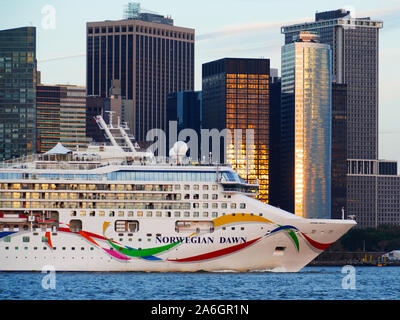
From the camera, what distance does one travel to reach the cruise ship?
66312mm

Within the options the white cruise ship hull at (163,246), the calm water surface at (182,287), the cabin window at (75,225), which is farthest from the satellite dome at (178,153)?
the calm water surface at (182,287)

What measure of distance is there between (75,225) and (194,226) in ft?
30.3

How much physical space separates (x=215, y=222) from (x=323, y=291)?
479 inches

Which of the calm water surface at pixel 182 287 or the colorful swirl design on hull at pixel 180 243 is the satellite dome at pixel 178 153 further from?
the calm water surface at pixel 182 287

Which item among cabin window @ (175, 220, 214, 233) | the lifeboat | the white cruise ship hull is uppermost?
the lifeboat

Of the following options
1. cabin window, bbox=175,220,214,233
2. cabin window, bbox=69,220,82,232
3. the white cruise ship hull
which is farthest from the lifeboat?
cabin window, bbox=175,220,214,233

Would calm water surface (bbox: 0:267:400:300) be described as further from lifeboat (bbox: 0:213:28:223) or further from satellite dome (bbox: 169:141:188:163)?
satellite dome (bbox: 169:141:188:163)

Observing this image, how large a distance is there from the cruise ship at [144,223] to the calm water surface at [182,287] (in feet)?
4.06

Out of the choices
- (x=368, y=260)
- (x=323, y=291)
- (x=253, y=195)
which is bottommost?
(x=368, y=260)

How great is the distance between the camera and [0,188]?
69.0 meters

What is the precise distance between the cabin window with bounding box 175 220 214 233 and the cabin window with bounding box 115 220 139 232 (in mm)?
3200
